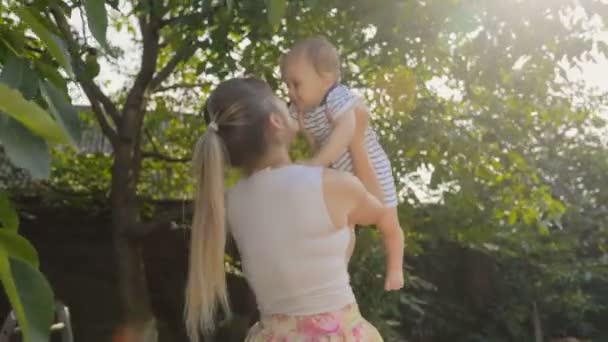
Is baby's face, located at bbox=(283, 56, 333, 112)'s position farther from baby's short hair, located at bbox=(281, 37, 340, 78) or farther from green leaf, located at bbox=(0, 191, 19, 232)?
green leaf, located at bbox=(0, 191, 19, 232)

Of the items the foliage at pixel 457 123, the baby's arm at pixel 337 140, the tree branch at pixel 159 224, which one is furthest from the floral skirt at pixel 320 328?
the tree branch at pixel 159 224

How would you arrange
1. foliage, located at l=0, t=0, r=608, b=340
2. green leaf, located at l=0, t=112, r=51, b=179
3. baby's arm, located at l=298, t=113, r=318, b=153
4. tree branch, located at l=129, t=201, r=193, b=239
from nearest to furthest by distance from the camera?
green leaf, located at l=0, t=112, r=51, b=179
baby's arm, located at l=298, t=113, r=318, b=153
foliage, located at l=0, t=0, r=608, b=340
tree branch, located at l=129, t=201, r=193, b=239

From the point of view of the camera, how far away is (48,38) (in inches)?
38.4

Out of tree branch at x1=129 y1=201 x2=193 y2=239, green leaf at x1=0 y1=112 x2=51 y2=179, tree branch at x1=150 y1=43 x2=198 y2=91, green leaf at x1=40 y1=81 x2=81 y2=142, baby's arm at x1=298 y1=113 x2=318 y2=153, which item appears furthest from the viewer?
tree branch at x1=129 y1=201 x2=193 y2=239

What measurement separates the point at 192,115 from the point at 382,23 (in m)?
3.19

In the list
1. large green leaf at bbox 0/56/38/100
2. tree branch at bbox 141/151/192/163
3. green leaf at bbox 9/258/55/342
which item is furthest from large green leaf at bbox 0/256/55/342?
tree branch at bbox 141/151/192/163

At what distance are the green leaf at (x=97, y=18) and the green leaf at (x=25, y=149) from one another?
0.27 metres

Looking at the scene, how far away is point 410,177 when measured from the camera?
18.1ft

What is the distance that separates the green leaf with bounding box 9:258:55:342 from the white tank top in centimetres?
87

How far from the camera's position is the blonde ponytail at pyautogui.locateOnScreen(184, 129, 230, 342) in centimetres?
168

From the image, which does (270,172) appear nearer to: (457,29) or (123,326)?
(457,29)

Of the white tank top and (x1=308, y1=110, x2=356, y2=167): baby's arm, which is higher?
(x1=308, y1=110, x2=356, y2=167): baby's arm

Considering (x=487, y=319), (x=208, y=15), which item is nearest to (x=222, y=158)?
(x=208, y=15)

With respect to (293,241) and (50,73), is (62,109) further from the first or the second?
(293,241)
